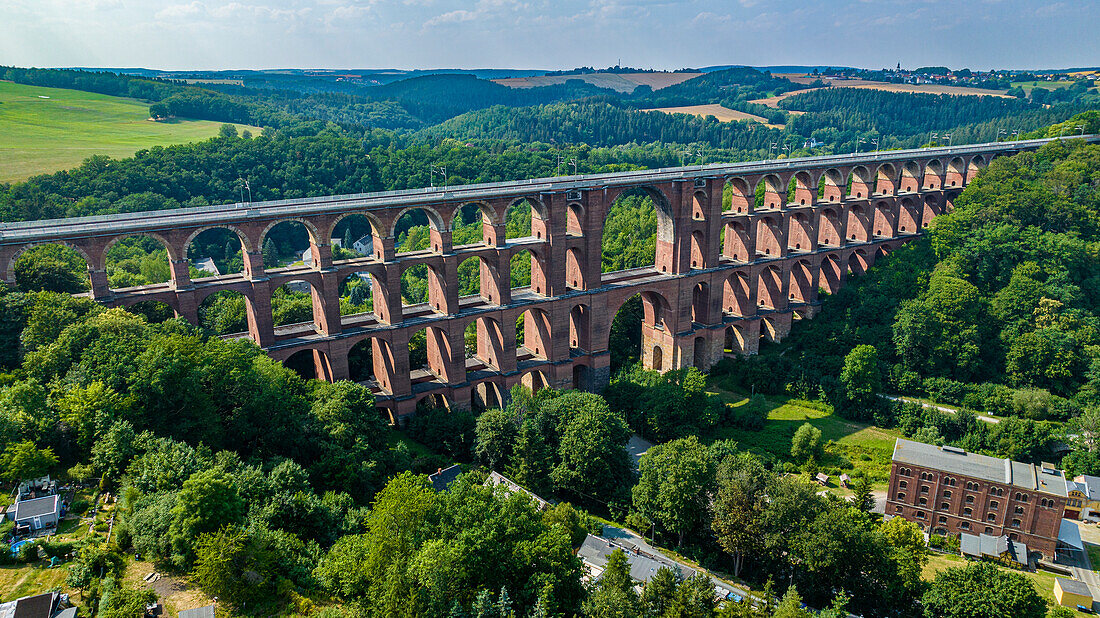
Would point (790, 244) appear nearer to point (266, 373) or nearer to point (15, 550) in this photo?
point (266, 373)

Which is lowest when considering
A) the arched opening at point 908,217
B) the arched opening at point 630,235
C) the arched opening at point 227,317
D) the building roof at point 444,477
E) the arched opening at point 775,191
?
the building roof at point 444,477

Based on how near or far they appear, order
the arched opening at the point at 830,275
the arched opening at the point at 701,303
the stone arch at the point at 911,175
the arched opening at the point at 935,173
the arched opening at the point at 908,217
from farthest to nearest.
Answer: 1. the arched opening at the point at 935,173
2. the stone arch at the point at 911,175
3. the arched opening at the point at 908,217
4. the arched opening at the point at 830,275
5. the arched opening at the point at 701,303

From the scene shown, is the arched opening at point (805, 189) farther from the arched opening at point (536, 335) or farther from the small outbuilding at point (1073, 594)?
the small outbuilding at point (1073, 594)

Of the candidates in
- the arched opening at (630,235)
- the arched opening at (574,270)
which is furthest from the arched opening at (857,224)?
the arched opening at (574,270)

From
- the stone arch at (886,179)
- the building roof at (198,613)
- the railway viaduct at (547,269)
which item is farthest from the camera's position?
the stone arch at (886,179)

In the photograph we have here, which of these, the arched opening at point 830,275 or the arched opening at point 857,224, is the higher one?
the arched opening at point 857,224
